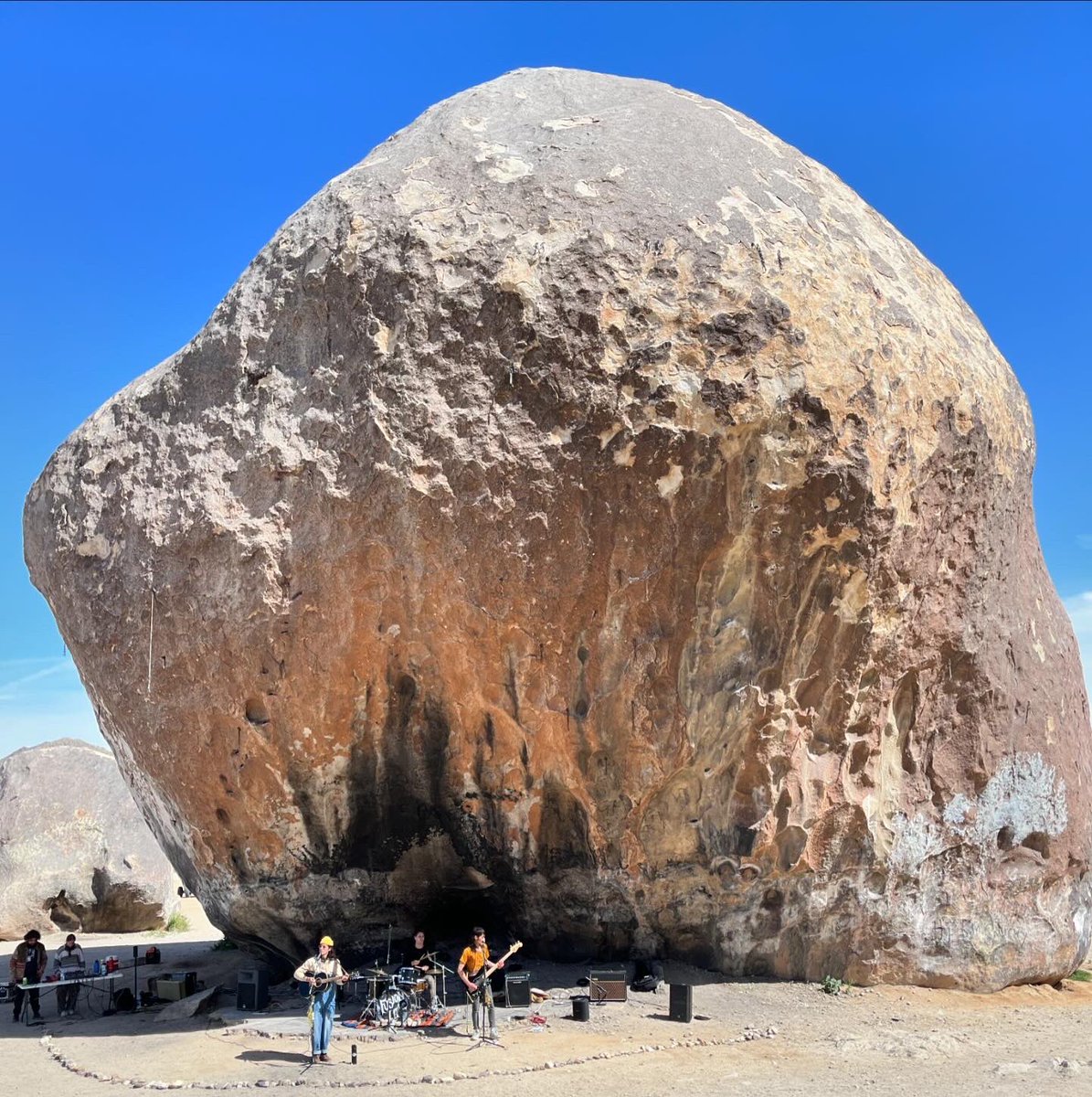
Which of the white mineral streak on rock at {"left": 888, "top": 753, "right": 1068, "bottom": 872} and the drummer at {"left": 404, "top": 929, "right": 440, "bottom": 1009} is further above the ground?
the white mineral streak on rock at {"left": 888, "top": 753, "right": 1068, "bottom": 872}

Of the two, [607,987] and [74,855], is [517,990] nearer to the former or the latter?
[607,987]

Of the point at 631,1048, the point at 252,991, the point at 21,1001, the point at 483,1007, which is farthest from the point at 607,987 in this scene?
the point at 21,1001

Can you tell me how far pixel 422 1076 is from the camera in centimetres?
733

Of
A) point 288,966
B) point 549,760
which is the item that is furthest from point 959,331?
point 288,966

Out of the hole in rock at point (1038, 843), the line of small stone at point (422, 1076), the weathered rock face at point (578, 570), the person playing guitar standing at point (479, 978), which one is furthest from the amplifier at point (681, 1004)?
the hole in rock at point (1038, 843)

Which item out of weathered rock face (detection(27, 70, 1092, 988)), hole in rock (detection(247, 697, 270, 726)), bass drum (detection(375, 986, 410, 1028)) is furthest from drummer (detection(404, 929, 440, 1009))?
hole in rock (detection(247, 697, 270, 726))

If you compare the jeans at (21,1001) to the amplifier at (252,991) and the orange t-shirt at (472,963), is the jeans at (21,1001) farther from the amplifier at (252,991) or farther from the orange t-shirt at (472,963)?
the orange t-shirt at (472,963)

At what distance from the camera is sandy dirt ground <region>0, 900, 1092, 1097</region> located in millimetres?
7324

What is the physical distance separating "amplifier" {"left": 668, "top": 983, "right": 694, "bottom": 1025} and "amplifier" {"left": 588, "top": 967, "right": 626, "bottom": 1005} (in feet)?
1.29

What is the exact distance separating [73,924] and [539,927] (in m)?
10.8

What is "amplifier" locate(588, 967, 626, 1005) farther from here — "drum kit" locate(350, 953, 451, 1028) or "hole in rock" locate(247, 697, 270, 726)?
"hole in rock" locate(247, 697, 270, 726)

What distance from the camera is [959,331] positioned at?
998 cm

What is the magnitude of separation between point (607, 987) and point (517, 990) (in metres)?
0.67

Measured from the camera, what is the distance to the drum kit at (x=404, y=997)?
8.38m
